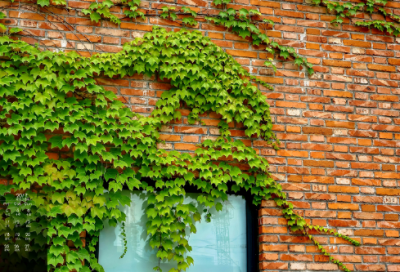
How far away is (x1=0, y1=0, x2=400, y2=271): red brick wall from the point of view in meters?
3.46

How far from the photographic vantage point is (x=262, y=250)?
3.40 metres

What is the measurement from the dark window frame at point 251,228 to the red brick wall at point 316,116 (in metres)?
→ 0.12

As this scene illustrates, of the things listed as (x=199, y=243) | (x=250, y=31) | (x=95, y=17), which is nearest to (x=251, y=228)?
(x=199, y=243)

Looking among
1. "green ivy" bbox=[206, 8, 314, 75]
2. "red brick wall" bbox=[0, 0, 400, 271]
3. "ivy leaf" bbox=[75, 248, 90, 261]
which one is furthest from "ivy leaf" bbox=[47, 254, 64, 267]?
"green ivy" bbox=[206, 8, 314, 75]

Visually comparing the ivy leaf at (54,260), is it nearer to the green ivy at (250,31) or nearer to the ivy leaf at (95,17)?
the ivy leaf at (95,17)

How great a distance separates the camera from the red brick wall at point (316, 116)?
346cm

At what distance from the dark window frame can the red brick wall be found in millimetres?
120

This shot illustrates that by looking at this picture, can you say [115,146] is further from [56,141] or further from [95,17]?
[95,17]

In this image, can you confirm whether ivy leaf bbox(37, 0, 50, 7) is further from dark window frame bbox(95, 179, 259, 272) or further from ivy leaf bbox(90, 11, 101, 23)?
dark window frame bbox(95, 179, 259, 272)

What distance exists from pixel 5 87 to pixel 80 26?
32.2 inches

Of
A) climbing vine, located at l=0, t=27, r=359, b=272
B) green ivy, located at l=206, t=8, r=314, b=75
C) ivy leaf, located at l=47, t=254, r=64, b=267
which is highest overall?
green ivy, located at l=206, t=8, r=314, b=75

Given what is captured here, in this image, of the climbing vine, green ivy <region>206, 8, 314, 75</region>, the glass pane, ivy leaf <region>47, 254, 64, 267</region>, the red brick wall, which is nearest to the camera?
ivy leaf <region>47, 254, 64, 267</region>

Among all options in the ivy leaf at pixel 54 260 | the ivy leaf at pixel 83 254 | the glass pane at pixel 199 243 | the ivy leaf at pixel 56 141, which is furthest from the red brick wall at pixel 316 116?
the ivy leaf at pixel 54 260

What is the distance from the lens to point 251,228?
3.56m
